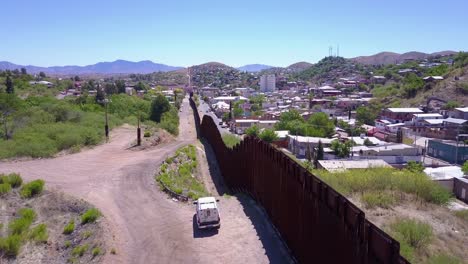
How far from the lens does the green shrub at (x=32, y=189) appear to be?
2123cm

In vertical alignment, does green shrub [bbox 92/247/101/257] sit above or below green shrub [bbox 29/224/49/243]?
above

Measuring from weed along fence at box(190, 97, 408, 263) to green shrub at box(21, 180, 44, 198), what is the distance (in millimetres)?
11422

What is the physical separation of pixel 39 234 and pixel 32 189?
538 cm

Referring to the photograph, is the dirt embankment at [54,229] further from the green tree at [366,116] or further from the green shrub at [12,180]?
the green tree at [366,116]

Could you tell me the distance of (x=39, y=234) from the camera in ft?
55.6

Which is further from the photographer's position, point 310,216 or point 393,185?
point 393,185

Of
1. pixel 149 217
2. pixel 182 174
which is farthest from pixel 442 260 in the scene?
pixel 182 174

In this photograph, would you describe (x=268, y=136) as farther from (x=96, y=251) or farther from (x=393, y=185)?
(x=96, y=251)

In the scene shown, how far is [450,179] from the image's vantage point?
32375 mm

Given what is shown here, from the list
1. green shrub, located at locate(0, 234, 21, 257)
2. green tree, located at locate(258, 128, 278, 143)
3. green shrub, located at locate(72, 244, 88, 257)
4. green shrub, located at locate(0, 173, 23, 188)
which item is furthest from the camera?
green tree, located at locate(258, 128, 278, 143)

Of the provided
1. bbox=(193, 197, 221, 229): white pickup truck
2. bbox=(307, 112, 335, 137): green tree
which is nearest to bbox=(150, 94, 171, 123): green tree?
bbox=(307, 112, 335, 137): green tree

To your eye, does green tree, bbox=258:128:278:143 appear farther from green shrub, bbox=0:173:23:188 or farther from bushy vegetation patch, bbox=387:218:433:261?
bushy vegetation patch, bbox=387:218:433:261

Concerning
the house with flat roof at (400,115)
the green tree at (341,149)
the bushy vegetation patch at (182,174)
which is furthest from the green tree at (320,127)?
the bushy vegetation patch at (182,174)

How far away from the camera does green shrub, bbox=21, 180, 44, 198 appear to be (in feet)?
69.7
